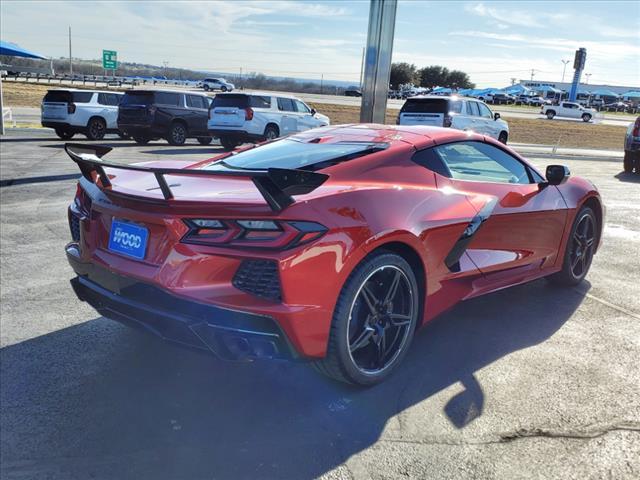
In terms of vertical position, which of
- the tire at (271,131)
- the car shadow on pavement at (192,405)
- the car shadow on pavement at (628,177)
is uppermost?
the tire at (271,131)

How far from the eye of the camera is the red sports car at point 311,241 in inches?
106

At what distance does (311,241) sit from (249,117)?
48.6 ft

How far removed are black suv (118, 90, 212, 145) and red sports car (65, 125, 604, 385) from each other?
47.9ft

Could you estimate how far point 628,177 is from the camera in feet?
46.2

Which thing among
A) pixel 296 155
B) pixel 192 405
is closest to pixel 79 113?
pixel 296 155

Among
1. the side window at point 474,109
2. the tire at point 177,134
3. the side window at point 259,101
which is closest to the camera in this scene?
the side window at point 259,101

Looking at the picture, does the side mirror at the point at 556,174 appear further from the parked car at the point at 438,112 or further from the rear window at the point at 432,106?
the rear window at the point at 432,106

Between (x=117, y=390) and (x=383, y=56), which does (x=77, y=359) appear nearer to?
(x=117, y=390)

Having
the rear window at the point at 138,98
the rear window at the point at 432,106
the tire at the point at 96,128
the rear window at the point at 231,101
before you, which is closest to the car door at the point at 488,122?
the rear window at the point at 432,106

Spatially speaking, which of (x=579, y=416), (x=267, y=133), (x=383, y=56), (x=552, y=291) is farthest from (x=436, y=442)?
(x=267, y=133)

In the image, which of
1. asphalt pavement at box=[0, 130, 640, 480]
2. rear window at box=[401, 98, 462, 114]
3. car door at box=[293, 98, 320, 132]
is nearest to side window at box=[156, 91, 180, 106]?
car door at box=[293, 98, 320, 132]

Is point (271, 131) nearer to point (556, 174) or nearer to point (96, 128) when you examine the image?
point (96, 128)

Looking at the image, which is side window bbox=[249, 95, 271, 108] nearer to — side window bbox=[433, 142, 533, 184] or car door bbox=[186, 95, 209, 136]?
car door bbox=[186, 95, 209, 136]

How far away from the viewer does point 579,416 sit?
3049 mm
